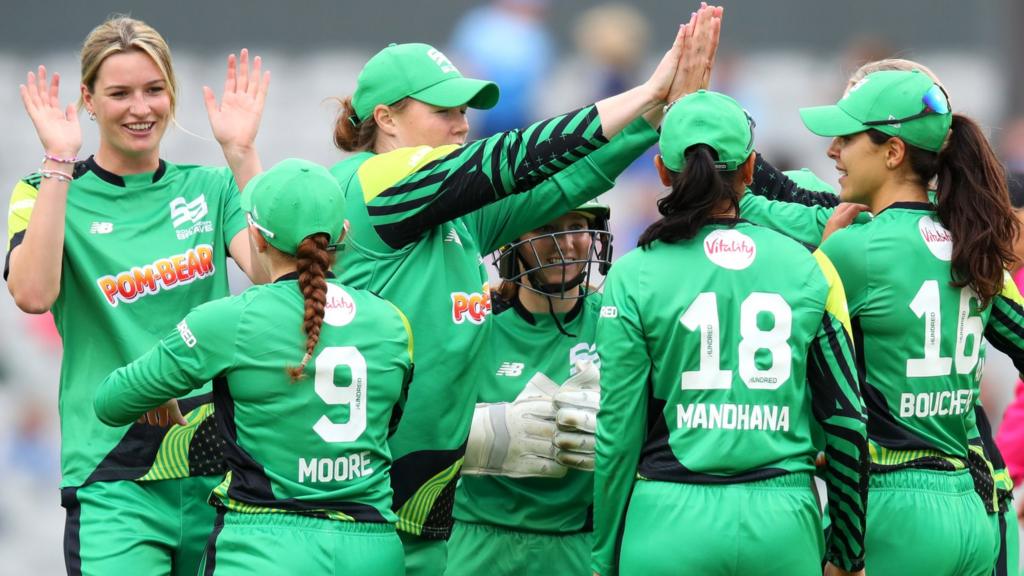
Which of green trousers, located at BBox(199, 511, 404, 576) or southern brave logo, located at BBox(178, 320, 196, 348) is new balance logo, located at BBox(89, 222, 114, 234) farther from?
green trousers, located at BBox(199, 511, 404, 576)

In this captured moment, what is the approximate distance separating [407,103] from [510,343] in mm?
915

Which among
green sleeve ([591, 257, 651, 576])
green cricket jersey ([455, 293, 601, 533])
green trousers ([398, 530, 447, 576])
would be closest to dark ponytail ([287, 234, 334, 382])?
green sleeve ([591, 257, 651, 576])

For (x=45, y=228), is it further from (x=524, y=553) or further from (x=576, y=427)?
(x=524, y=553)

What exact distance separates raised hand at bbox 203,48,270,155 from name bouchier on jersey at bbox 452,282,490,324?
0.81 metres

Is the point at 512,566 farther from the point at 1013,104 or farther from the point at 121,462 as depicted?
the point at 1013,104

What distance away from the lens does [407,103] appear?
4.30 meters

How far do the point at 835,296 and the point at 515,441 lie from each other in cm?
126

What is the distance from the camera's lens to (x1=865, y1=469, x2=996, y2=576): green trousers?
3.82 metres

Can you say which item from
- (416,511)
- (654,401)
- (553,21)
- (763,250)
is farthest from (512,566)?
(553,21)

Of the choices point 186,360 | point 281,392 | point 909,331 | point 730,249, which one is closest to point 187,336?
point 186,360

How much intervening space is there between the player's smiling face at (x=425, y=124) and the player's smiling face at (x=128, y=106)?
717 millimetres

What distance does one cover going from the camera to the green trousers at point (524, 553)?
15.2ft

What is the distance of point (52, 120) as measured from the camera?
419 centimetres

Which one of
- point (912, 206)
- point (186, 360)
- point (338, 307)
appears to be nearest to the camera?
point (186, 360)
